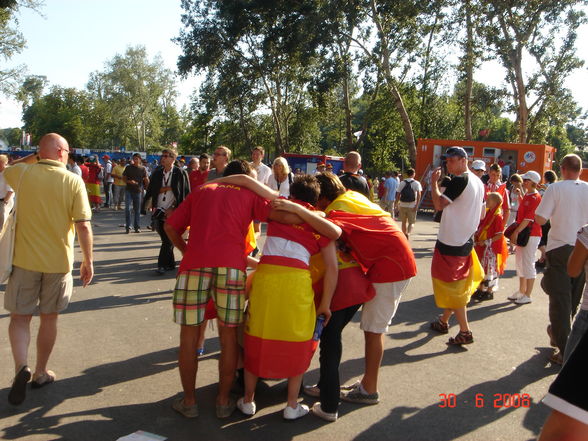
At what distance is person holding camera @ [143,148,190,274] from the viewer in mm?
7961

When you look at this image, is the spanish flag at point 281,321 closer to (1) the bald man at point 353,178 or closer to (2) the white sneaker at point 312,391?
(2) the white sneaker at point 312,391

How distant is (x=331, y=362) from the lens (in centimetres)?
358

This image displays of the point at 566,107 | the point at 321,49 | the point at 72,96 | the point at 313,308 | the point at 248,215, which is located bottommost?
the point at 313,308

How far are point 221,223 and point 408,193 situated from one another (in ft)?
32.3

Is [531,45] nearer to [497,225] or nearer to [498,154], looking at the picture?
[498,154]

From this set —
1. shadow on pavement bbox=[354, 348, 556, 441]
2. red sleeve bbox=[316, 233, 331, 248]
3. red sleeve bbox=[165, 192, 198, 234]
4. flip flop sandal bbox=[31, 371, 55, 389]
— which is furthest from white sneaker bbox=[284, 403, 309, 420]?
flip flop sandal bbox=[31, 371, 55, 389]

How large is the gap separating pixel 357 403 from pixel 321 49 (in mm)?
25231

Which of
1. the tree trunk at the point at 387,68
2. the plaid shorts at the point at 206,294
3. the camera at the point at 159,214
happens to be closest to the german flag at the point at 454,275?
the plaid shorts at the point at 206,294

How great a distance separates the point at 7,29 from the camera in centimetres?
2675

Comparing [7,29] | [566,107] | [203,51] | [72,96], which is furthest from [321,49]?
[72,96]

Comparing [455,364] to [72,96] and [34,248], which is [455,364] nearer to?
[34,248]

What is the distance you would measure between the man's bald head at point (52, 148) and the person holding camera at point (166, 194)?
391 centimetres

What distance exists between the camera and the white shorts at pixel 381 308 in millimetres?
3873

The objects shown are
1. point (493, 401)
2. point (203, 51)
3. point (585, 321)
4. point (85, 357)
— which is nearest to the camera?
point (585, 321)
